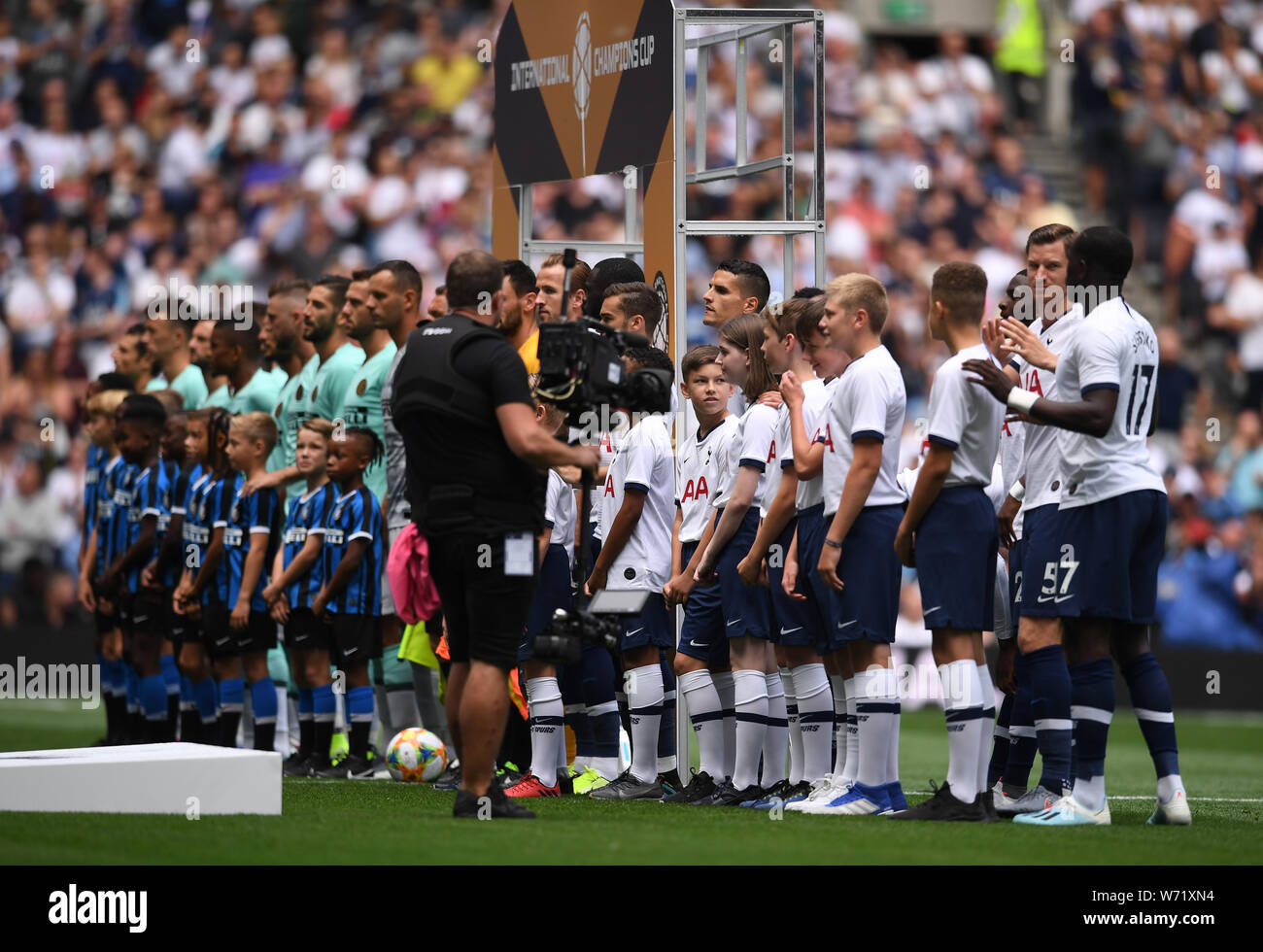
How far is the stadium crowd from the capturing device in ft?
65.0

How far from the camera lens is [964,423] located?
306 inches

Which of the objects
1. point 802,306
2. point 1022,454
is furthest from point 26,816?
point 1022,454

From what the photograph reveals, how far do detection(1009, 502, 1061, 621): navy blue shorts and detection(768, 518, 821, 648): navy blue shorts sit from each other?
926 mm

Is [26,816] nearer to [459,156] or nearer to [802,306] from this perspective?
[802,306]

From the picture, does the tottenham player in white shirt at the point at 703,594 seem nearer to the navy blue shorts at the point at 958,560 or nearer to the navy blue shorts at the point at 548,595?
the navy blue shorts at the point at 548,595

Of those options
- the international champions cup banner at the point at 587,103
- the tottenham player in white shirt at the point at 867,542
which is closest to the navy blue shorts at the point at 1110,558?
the tottenham player in white shirt at the point at 867,542

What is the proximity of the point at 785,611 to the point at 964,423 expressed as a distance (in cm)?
127

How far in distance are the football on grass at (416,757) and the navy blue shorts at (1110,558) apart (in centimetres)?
360

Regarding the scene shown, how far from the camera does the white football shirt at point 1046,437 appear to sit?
8.10 m

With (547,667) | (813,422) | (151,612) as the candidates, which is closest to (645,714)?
(547,667)

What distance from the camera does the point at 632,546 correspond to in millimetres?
9234
